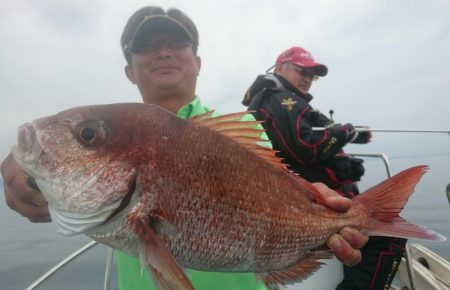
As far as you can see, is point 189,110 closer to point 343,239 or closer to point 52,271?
point 343,239

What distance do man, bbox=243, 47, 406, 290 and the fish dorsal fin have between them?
2.10 meters

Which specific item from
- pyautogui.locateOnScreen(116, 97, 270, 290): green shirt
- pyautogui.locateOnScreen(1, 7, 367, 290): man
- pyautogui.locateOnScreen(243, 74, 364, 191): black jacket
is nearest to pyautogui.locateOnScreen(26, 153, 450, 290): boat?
pyautogui.locateOnScreen(243, 74, 364, 191): black jacket

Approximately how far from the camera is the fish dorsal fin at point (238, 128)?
4.79ft

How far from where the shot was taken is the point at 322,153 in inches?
145

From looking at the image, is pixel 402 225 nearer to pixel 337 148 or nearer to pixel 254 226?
pixel 254 226

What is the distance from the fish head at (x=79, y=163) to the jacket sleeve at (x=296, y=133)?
2.56m

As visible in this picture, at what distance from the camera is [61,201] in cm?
122

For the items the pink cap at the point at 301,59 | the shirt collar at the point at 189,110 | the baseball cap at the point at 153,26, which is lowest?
the shirt collar at the point at 189,110

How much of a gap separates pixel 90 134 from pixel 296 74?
350 cm

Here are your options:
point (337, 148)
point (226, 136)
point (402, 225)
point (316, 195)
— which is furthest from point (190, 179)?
point (337, 148)

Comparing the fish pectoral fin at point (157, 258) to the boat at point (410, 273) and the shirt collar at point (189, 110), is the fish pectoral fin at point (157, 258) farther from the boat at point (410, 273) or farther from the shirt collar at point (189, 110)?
the boat at point (410, 273)

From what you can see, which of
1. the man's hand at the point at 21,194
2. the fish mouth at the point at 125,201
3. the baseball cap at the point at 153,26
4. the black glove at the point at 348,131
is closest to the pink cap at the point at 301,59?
the black glove at the point at 348,131

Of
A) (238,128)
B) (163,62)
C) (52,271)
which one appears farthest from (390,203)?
(52,271)

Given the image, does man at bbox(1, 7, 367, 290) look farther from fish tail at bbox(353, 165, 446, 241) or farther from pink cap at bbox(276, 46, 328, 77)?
pink cap at bbox(276, 46, 328, 77)
